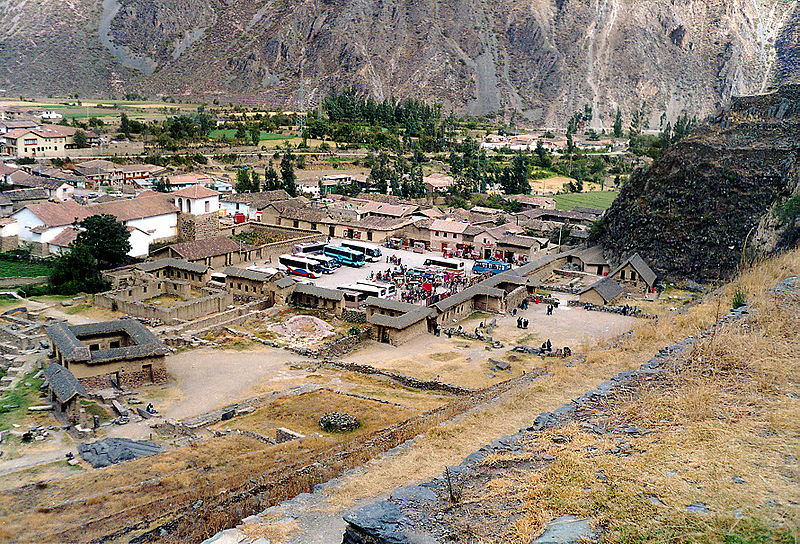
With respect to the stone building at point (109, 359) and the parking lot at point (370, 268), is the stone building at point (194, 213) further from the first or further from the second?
the stone building at point (109, 359)

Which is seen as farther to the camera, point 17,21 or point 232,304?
point 17,21

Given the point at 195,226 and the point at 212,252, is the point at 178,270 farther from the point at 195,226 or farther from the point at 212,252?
the point at 195,226

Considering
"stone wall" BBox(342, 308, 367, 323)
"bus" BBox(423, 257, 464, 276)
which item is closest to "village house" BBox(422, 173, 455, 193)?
"bus" BBox(423, 257, 464, 276)

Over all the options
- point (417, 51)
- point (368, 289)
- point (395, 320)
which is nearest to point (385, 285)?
point (368, 289)

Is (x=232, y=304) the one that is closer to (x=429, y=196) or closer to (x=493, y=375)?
(x=493, y=375)

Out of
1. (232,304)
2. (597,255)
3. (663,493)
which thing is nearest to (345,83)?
(597,255)

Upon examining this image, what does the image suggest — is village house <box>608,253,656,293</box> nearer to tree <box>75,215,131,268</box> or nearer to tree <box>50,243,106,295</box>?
tree <box>75,215,131,268</box>

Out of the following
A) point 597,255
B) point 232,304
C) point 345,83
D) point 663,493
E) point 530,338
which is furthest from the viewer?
point 345,83
